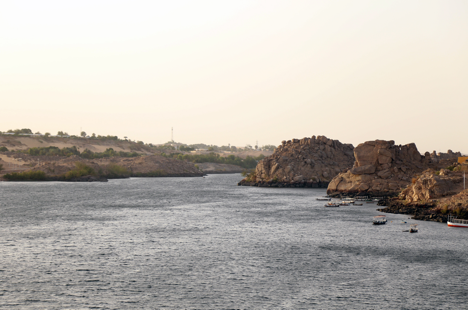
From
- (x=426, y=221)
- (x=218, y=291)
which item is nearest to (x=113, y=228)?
(x=218, y=291)

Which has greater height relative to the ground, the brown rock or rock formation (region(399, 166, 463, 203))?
the brown rock

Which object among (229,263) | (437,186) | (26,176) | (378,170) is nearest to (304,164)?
(378,170)

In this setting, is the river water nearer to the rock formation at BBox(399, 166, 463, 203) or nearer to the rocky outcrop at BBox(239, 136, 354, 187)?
the rock formation at BBox(399, 166, 463, 203)

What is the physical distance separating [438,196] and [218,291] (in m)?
55.6

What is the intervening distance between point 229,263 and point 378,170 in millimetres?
89918

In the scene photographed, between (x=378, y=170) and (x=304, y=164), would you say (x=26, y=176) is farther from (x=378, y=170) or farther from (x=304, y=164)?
(x=378, y=170)

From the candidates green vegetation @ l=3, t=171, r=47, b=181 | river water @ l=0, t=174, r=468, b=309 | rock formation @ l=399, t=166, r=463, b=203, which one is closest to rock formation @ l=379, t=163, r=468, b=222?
rock formation @ l=399, t=166, r=463, b=203

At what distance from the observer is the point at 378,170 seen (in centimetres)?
12400

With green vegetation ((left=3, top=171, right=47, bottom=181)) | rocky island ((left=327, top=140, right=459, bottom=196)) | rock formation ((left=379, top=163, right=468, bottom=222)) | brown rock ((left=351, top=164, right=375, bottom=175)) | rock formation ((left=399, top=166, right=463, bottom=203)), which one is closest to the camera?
rock formation ((left=379, top=163, right=468, bottom=222))

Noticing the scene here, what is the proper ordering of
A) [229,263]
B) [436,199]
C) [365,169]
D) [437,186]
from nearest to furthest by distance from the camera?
[229,263], [436,199], [437,186], [365,169]

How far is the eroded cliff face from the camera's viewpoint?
120m

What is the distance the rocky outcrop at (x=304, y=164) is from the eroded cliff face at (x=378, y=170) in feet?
148

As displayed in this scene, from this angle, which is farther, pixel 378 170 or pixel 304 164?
pixel 304 164

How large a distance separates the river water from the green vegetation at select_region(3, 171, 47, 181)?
5090 inches
